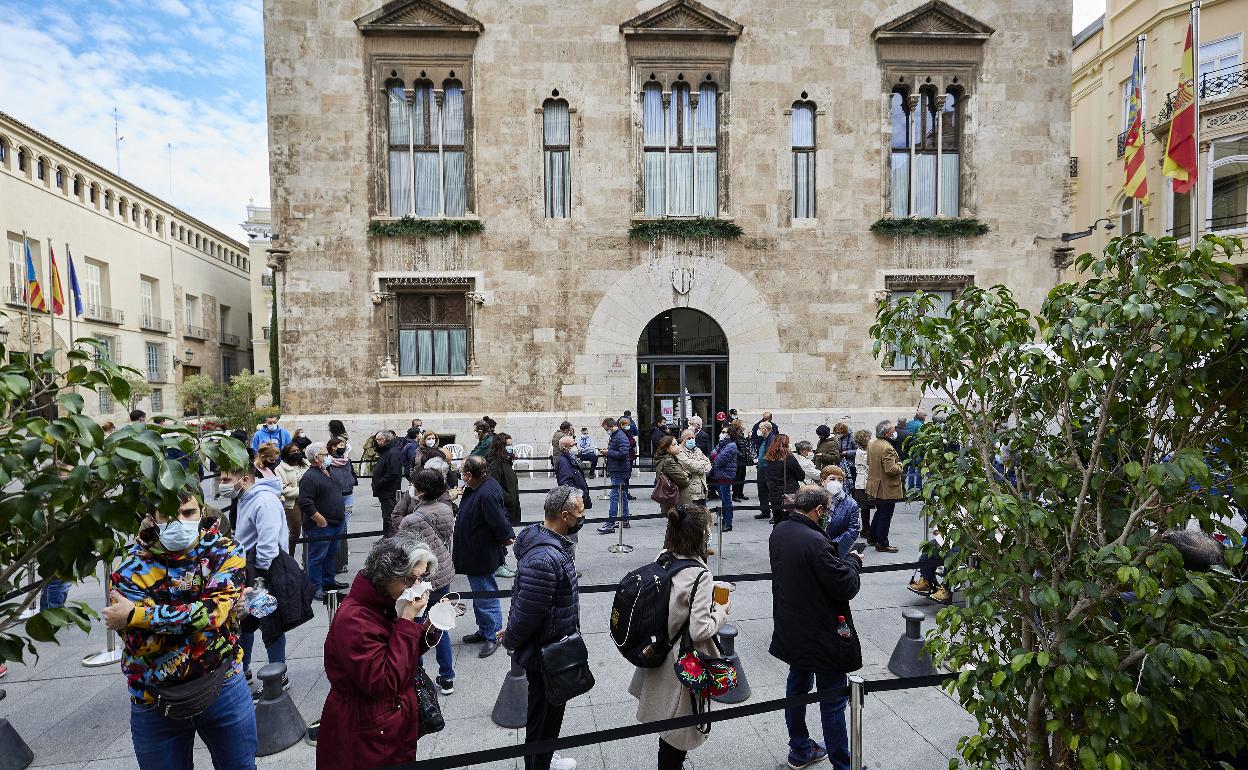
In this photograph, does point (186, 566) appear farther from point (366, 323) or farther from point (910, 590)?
point (366, 323)

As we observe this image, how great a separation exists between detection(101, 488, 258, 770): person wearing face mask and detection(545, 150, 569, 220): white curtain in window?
13.6 meters

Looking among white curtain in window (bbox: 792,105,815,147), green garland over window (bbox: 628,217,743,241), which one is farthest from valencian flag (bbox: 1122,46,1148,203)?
green garland over window (bbox: 628,217,743,241)

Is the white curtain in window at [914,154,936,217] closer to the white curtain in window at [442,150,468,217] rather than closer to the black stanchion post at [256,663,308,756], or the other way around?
the white curtain in window at [442,150,468,217]

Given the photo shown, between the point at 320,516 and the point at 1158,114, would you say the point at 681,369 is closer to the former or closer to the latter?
the point at 320,516

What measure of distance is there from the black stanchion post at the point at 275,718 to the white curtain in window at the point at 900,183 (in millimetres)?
17065

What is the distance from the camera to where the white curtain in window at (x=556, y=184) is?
52.5 feet

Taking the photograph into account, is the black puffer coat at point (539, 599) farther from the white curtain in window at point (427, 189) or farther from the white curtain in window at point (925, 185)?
the white curtain in window at point (925, 185)

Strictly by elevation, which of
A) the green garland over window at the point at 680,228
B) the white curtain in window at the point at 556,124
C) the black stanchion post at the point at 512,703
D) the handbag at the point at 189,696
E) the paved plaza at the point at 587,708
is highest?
the white curtain in window at the point at 556,124

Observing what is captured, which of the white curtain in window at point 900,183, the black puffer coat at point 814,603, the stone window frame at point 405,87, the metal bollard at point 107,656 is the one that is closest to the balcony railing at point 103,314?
the stone window frame at point 405,87

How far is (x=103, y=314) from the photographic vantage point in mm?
33719

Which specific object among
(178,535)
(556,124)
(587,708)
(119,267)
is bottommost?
(587,708)

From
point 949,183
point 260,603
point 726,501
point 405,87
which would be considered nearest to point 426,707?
point 260,603

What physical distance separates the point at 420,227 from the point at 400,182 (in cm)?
142

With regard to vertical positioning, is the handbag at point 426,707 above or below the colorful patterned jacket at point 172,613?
below
